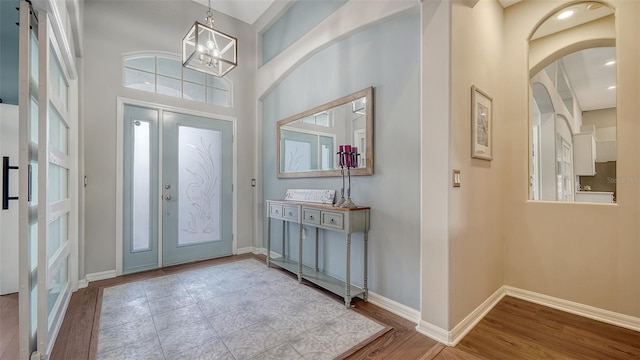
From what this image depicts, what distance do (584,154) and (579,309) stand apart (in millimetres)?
1407

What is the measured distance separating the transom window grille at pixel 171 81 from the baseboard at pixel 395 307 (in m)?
3.50

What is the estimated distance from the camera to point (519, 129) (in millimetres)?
2832

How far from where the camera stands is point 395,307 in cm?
245

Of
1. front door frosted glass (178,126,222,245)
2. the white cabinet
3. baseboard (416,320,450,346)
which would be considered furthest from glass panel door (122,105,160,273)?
the white cabinet

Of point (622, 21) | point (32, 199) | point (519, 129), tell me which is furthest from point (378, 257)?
point (622, 21)

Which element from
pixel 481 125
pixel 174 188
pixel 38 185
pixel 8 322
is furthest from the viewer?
pixel 174 188

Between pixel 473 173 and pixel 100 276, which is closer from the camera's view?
pixel 473 173

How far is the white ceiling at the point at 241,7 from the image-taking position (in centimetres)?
410

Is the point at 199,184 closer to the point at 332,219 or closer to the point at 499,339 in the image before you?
the point at 332,219

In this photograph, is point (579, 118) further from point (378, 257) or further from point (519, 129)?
point (378, 257)

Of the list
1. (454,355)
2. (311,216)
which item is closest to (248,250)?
(311,216)

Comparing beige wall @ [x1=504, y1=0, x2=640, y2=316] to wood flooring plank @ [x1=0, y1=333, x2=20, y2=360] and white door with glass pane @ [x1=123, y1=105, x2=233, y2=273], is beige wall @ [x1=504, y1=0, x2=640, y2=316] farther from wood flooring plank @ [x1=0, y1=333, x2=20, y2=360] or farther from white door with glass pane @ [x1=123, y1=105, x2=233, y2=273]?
wood flooring plank @ [x1=0, y1=333, x2=20, y2=360]

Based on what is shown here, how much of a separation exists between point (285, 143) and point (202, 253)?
2.03 metres

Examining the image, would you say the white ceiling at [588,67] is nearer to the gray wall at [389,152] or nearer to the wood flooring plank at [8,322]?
the gray wall at [389,152]
